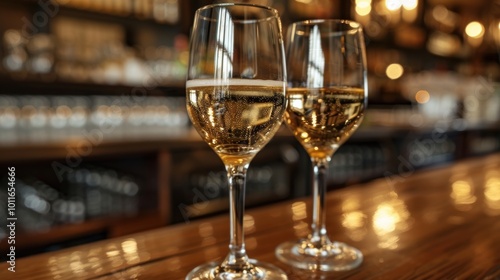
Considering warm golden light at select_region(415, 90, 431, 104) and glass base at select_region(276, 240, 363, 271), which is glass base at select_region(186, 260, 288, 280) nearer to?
glass base at select_region(276, 240, 363, 271)

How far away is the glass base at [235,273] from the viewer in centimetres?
48

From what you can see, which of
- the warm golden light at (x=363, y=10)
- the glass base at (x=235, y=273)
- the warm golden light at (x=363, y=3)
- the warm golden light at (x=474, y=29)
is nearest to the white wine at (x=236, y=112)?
the glass base at (x=235, y=273)

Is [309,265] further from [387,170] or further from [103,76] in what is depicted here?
[387,170]

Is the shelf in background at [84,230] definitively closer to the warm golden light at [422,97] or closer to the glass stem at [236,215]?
the glass stem at [236,215]

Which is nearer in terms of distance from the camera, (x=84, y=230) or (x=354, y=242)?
(x=354, y=242)

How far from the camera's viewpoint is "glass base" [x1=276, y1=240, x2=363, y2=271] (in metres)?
0.53

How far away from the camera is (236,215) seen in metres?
0.50

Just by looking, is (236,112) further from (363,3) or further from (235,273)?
(363,3)

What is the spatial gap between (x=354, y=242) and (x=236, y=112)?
29 centimetres

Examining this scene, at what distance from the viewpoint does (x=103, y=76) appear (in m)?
2.53

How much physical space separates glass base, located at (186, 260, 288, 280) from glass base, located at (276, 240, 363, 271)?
0.04 metres

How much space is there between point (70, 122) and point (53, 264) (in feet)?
6.21

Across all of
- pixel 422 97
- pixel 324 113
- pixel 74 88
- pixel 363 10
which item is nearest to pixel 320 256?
pixel 324 113

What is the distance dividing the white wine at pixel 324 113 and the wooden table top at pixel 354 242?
0.50ft
